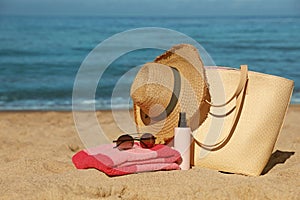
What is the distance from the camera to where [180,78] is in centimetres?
428

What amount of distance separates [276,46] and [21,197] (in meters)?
16.6

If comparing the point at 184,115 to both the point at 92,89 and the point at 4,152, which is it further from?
the point at 92,89

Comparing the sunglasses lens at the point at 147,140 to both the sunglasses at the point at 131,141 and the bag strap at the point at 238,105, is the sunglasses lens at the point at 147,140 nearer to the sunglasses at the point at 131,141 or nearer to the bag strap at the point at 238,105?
the sunglasses at the point at 131,141

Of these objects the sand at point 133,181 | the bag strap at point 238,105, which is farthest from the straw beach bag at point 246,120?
the sand at point 133,181

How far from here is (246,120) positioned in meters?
3.93

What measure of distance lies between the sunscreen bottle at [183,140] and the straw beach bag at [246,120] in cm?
15

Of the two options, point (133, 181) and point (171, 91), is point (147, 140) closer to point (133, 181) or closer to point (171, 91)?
point (171, 91)

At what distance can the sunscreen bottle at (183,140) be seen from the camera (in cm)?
403

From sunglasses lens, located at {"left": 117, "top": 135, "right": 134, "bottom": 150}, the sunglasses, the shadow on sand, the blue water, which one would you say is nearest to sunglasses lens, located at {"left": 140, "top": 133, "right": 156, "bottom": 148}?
the sunglasses

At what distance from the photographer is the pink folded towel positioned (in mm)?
3857

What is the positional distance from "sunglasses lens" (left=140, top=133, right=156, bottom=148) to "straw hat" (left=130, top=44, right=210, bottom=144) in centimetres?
15

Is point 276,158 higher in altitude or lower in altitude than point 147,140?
lower

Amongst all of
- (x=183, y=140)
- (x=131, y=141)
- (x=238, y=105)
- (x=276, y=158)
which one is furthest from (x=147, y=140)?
(x=276, y=158)

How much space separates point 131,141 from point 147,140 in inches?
5.7
